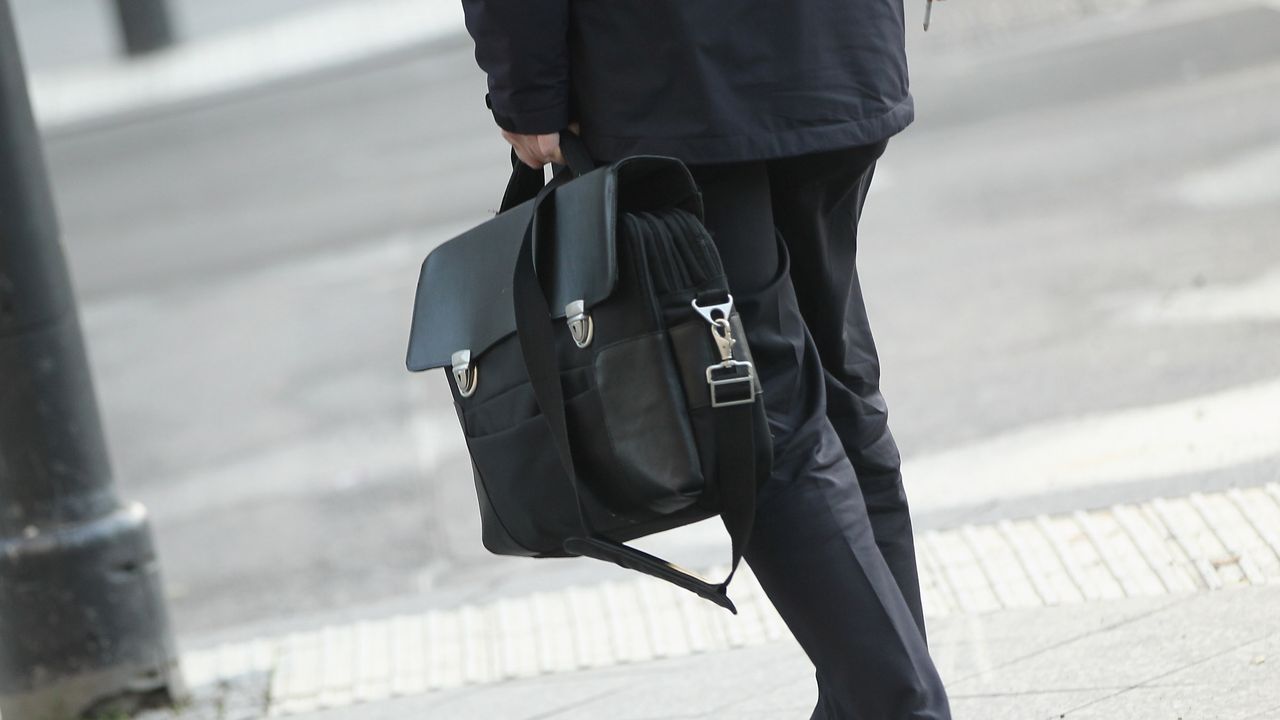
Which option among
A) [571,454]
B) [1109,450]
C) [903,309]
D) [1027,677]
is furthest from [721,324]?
[903,309]

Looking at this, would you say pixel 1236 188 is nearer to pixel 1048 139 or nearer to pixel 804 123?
pixel 1048 139

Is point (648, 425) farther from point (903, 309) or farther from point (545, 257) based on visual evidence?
point (903, 309)

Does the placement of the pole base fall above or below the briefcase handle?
below

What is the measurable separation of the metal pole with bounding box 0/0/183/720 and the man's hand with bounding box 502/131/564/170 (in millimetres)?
1610

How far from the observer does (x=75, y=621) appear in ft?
11.3

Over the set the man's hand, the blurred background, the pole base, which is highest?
the man's hand

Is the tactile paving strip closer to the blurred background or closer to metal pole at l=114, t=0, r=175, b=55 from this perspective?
the blurred background

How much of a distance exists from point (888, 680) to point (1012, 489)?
200 cm

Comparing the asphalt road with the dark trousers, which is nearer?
the dark trousers

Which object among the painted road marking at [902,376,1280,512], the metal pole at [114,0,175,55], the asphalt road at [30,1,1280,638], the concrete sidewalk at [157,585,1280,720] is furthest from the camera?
the metal pole at [114,0,175,55]

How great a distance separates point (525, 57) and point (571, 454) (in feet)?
1.71

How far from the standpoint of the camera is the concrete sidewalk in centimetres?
268

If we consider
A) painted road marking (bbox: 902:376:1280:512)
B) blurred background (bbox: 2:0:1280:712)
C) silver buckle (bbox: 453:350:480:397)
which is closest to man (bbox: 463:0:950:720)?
silver buckle (bbox: 453:350:480:397)

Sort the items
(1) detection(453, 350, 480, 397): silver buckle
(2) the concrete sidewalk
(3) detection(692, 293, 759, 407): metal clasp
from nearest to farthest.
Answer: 1. (3) detection(692, 293, 759, 407): metal clasp
2. (1) detection(453, 350, 480, 397): silver buckle
3. (2) the concrete sidewalk
